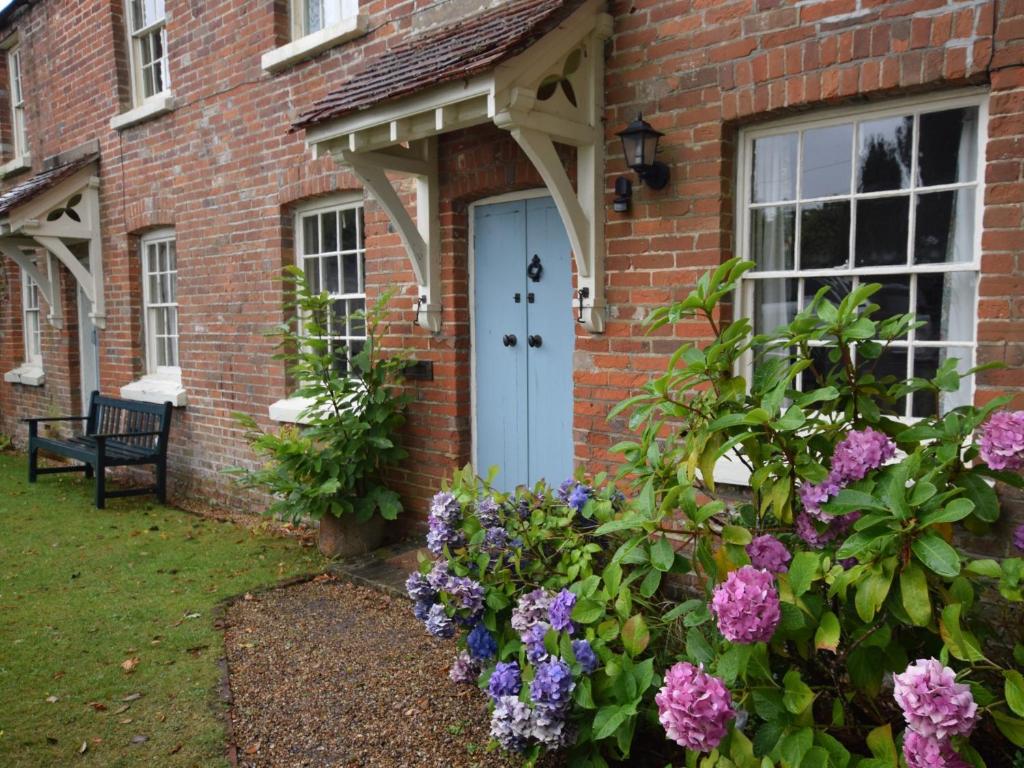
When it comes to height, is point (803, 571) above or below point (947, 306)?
below

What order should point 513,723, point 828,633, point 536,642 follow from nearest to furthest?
point 828,633, point 513,723, point 536,642

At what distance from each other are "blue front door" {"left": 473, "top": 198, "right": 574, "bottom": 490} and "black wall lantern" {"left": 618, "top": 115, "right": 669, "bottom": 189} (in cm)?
87

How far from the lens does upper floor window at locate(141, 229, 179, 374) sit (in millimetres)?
8797

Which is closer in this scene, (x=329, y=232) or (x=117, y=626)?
(x=117, y=626)

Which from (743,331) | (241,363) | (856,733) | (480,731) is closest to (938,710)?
(856,733)

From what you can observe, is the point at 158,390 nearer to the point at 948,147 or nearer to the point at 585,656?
the point at 585,656

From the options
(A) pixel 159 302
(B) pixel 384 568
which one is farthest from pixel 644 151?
(A) pixel 159 302

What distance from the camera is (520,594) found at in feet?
11.4

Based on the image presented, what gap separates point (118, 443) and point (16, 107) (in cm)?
629

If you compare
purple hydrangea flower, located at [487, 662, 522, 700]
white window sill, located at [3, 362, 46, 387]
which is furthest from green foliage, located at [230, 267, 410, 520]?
white window sill, located at [3, 362, 46, 387]

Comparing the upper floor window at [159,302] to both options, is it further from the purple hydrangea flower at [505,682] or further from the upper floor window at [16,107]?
the purple hydrangea flower at [505,682]

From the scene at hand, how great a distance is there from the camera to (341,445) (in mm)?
5727

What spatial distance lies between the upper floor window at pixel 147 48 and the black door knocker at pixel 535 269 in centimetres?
562

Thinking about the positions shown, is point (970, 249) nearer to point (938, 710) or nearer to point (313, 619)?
point (938, 710)
